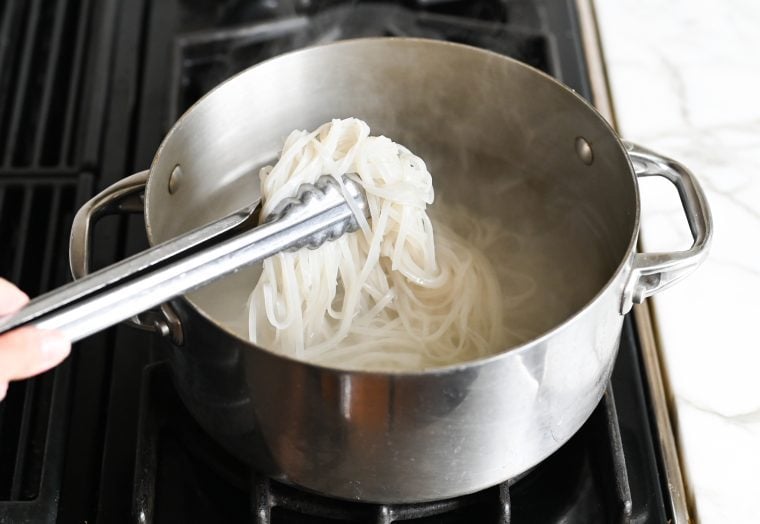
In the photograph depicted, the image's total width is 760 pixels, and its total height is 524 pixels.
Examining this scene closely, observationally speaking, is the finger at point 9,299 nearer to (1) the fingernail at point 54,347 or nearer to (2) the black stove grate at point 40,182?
(1) the fingernail at point 54,347

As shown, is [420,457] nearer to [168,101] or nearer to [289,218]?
[289,218]

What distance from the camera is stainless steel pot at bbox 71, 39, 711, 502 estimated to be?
0.80 meters

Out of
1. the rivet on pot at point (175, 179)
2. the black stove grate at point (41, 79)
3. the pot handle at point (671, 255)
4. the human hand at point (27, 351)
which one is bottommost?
the human hand at point (27, 351)

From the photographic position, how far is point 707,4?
1603mm

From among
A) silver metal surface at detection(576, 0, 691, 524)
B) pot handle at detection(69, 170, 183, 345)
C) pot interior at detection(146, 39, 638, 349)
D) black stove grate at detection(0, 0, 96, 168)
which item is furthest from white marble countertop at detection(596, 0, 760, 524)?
black stove grate at detection(0, 0, 96, 168)

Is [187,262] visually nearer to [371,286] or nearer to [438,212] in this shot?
[371,286]

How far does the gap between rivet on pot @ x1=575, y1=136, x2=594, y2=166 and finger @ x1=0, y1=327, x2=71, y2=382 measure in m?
0.68

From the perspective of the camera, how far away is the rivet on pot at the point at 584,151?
44.5 inches

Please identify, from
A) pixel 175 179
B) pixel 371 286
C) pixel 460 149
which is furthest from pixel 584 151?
pixel 175 179

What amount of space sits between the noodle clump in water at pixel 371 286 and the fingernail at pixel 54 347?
0.34 m

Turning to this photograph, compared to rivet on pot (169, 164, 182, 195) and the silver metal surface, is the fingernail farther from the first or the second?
the silver metal surface

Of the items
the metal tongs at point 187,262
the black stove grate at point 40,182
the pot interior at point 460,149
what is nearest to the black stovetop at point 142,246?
the black stove grate at point 40,182

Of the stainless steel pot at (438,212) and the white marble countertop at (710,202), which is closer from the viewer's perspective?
the stainless steel pot at (438,212)

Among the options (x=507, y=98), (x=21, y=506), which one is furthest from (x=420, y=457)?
(x=507, y=98)
